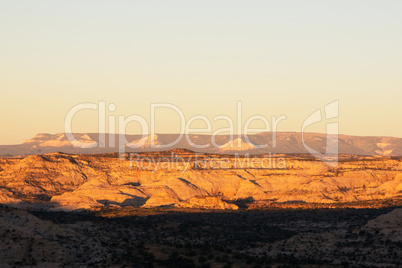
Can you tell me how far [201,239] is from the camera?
9062 cm

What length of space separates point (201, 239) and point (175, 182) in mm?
61506

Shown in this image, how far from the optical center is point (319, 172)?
16862 cm

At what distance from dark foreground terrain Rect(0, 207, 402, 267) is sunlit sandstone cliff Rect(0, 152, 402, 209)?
22927 mm

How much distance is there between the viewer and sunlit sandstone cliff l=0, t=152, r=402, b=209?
472 ft

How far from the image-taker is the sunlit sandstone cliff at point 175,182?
144m

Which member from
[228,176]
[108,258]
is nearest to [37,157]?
[228,176]

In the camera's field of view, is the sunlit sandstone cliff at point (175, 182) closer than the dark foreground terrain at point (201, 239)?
No

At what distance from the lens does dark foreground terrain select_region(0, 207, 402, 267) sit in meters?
62.4

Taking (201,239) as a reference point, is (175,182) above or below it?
above

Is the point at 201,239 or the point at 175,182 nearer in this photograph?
the point at 201,239

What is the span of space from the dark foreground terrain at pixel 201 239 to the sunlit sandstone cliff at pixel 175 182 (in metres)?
22.9

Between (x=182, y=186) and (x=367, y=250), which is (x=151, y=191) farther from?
(x=367, y=250)

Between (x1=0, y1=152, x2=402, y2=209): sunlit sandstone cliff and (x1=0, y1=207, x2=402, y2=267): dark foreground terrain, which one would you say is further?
(x1=0, y1=152, x2=402, y2=209): sunlit sandstone cliff

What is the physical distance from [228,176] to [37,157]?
159 ft
